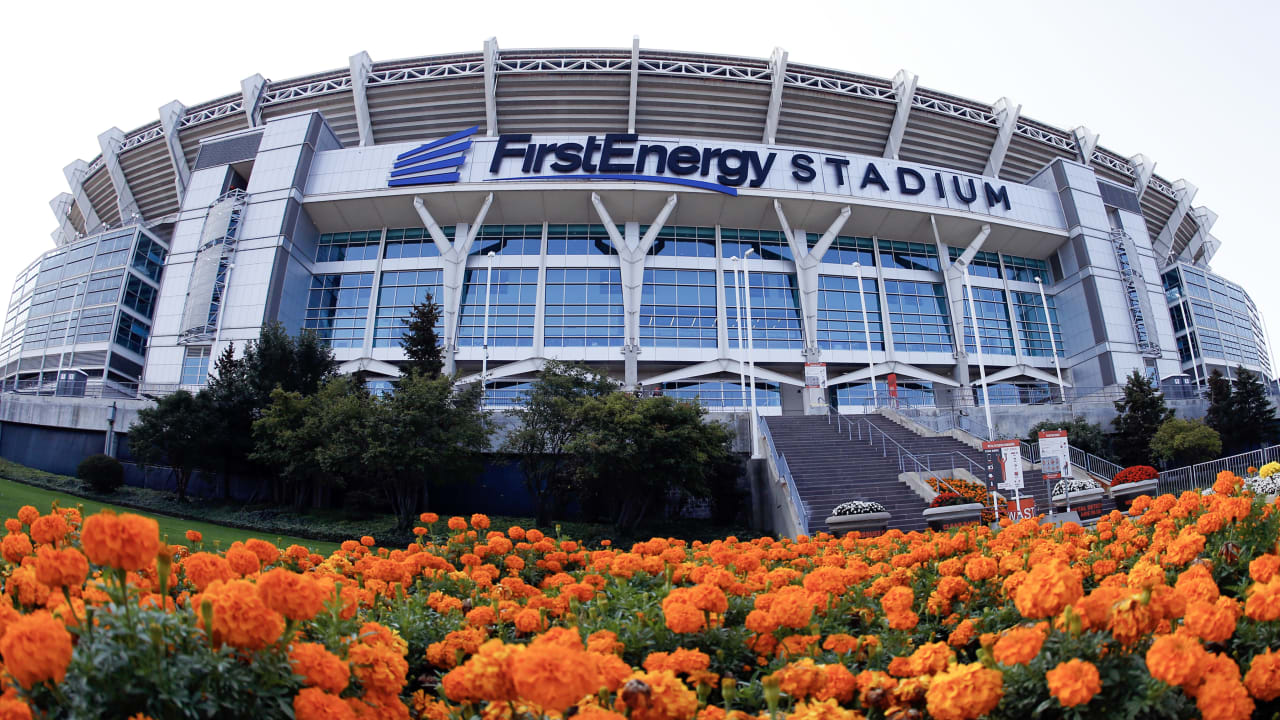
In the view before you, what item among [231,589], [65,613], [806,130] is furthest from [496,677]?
[806,130]

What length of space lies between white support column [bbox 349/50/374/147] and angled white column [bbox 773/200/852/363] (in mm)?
24367

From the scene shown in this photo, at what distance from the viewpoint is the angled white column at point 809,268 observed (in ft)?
125

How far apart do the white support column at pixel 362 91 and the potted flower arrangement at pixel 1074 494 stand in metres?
39.0

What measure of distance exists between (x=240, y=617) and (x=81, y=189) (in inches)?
2535

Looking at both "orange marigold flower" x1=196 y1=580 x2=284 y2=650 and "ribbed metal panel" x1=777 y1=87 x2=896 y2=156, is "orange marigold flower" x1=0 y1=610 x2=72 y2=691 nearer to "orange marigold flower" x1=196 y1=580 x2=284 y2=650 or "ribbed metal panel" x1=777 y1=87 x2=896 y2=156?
"orange marigold flower" x1=196 y1=580 x2=284 y2=650

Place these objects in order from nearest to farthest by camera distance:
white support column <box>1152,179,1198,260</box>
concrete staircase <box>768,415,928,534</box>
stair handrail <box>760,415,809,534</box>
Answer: stair handrail <box>760,415,809,534</box> → concrete staircase <box>768,415,928,534</box> → white support column <box>1152,179,1198,260</box>

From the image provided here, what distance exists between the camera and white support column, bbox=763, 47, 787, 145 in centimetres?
3912

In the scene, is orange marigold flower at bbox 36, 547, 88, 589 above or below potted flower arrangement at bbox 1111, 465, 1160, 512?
below

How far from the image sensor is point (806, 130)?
4216 cm

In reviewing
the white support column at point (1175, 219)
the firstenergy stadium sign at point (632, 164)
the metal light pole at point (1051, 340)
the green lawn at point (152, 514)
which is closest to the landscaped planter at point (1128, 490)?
the green lawn at point (152, 514)

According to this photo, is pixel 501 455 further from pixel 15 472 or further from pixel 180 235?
pixel 180 235

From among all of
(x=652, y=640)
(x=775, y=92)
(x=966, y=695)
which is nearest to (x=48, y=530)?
(x=652, y=640)

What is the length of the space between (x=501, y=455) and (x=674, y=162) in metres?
20.9

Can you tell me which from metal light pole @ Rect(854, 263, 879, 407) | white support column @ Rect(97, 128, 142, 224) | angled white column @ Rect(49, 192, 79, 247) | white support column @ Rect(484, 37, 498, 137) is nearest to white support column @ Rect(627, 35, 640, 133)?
white support column @ Rect(484, 37, 498, 137)
